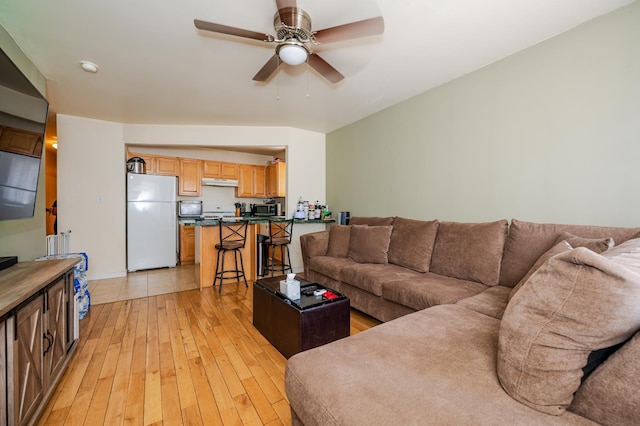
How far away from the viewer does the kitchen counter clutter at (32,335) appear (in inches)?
43.9

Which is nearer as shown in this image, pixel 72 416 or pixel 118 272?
pixel 72 416

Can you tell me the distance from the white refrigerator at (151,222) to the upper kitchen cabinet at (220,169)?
32.1 inches

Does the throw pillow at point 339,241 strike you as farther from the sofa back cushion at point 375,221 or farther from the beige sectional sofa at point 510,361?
Result: the beige sectional sofa at point 510,361

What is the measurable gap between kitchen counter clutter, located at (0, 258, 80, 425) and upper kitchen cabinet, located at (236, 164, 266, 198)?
13.3 ft

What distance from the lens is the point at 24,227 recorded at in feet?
7.14

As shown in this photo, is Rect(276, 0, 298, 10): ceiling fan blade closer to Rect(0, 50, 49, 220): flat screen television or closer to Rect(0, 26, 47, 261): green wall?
Rect(0, 50, 49, 220): flat screen television

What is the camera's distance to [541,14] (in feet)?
6.05

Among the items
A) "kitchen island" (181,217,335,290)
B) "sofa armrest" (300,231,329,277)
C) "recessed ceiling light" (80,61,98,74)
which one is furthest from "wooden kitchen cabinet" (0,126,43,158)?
"sofa armrest" (300,231,329,277)

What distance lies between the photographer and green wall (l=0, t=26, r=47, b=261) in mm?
1949

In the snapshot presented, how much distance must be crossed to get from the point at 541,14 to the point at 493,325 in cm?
214

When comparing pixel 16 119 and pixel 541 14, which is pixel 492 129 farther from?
pixel 16 119

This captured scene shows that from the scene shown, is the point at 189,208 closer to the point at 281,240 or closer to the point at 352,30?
the point at 281,240

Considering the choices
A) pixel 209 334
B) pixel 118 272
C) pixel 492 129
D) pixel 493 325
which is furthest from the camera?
pixel 118 272

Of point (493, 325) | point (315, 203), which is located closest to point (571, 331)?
point (493, 325)
